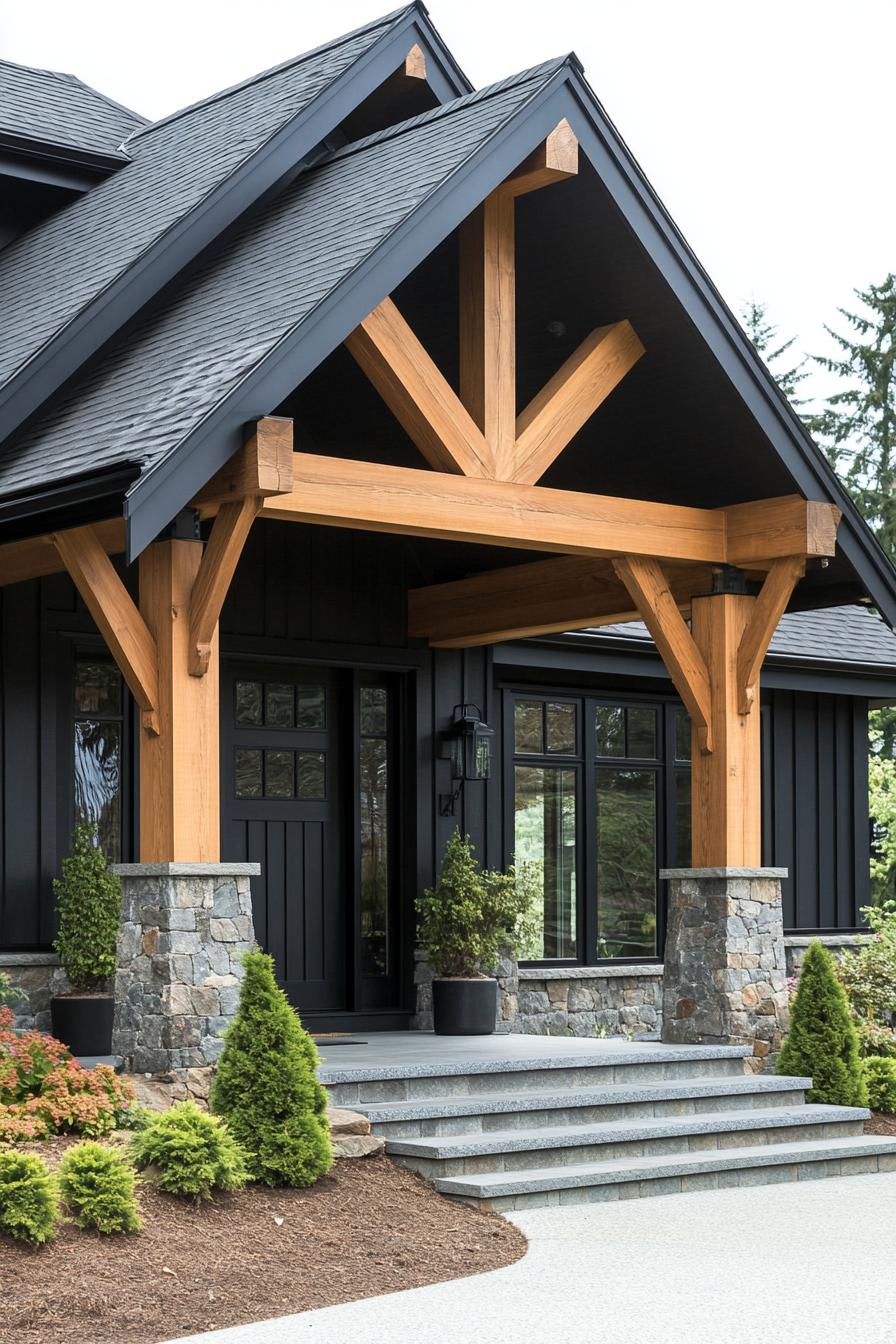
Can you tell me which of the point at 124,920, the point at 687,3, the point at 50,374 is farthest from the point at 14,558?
the point at 687,3

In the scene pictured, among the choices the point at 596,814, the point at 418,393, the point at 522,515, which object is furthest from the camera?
the point at 596,814

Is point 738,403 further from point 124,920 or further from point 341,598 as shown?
point 124,920

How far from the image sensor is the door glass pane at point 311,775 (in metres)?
12.4

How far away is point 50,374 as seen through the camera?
989 centimetres

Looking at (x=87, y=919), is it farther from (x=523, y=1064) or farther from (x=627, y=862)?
(x=627, y=862)

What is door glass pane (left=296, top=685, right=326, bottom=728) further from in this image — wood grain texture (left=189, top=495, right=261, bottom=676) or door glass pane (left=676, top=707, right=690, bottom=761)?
door glass pane (left=676, top=707, right=690, bottom=761)

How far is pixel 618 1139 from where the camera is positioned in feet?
29.9

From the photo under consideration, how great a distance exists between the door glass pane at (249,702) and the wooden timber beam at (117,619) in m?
3.14

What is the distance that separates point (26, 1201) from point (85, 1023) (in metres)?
3.59

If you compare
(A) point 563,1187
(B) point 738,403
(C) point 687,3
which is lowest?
(A) point 563,1187

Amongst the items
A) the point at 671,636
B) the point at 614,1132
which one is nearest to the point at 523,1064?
the point at 614,1132

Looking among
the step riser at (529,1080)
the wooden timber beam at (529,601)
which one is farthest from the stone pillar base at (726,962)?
the wooden timber beam at (529,601)

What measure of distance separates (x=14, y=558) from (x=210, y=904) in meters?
2.67

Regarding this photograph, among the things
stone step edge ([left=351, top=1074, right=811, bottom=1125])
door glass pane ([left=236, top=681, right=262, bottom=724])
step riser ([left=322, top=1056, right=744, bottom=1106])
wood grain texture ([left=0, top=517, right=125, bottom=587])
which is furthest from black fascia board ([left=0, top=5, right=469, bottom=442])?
stone step edge ([left=351, top=1074, right=811, bottom=1125])
